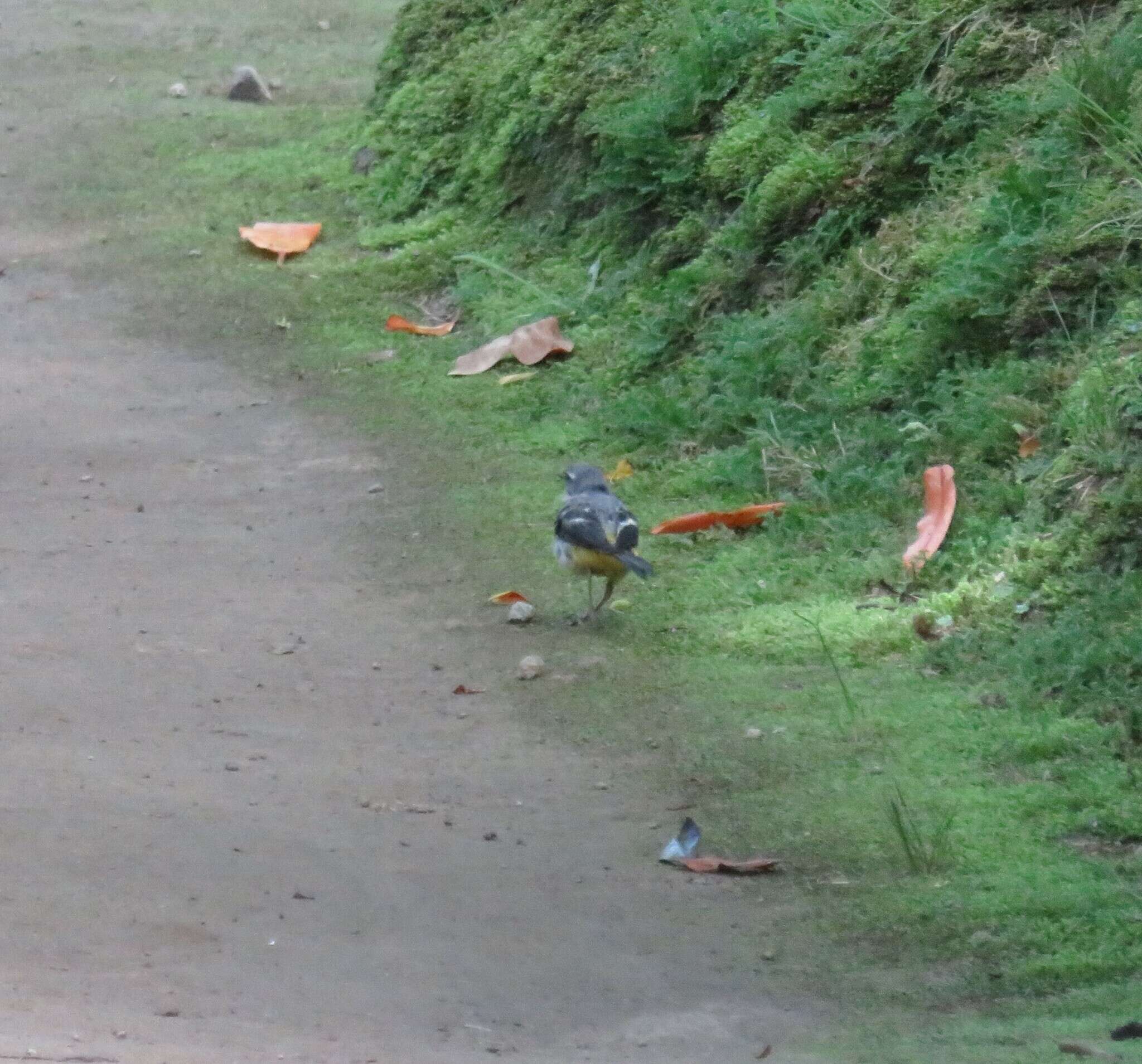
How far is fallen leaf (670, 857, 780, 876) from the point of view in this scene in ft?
17.2

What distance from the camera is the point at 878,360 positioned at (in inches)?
338

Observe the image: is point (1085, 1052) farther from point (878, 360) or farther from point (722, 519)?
point (878, 360)

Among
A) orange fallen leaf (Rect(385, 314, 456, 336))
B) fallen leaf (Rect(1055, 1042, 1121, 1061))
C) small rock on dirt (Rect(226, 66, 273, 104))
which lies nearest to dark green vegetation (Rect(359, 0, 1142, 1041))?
orange fallen leaf (Rect(385, 314, 456, 336))

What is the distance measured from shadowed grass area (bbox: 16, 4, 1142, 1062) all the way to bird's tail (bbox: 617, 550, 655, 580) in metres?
0.27

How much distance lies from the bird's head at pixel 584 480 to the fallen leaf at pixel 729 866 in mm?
2603

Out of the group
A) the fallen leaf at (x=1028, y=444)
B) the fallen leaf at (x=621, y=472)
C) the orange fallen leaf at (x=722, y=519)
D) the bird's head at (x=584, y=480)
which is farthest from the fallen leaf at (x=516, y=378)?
the fallen leaf at (x=1028, y=444)

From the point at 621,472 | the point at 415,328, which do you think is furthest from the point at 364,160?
the point at 621,472

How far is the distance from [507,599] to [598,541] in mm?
559

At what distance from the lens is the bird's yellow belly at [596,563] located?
7.15 metres

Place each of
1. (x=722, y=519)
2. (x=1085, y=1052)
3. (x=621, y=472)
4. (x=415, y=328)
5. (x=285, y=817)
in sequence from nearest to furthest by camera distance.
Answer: (x=1085, y=1052), (x=285, y=817), (x=722, y=519), (x=621, y=472), (x=415, y=328)

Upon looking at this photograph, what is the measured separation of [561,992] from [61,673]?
9.30 feet

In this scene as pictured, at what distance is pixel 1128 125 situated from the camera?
8.21m

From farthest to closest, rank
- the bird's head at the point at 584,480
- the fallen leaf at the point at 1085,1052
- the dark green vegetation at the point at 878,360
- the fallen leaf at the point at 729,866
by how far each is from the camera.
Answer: the bird's head at the point at 584,480 → the dark green vegetation at the point at 878,360 → the fallen leaf at the point at 729,866 → the fallen leaf at the point at 1085,1052

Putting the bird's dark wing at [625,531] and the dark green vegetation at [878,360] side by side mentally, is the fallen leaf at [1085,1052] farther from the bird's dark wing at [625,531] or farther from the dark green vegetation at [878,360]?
the bird's dark wing at [625,531]
